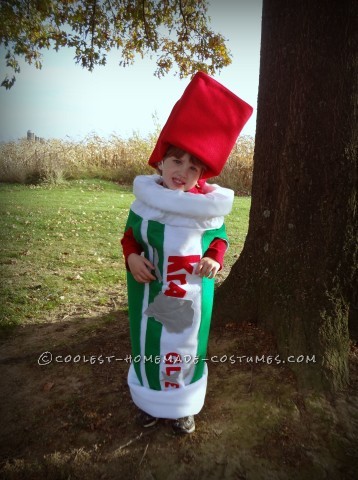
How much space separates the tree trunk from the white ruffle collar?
834mm

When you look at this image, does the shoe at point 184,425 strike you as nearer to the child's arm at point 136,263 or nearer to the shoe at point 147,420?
the shoe at point 147,420

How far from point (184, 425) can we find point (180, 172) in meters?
1.51

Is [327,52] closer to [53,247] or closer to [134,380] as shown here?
[134,380]

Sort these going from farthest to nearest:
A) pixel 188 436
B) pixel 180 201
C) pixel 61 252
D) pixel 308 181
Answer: pixel 61 252 < pixel 308 181 < pixel 188 436 < pixel 180 201

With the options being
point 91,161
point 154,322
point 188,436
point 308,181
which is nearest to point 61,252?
point 154,322

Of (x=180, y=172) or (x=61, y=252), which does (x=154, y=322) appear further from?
(x=61, y=252)

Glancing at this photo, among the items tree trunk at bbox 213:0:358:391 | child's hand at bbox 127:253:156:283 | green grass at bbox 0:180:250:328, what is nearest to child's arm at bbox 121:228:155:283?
child's hand at bbox 127:253:156:283

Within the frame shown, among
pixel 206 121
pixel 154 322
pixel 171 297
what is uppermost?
pixel 206 121

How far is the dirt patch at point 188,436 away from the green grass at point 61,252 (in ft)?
3.62

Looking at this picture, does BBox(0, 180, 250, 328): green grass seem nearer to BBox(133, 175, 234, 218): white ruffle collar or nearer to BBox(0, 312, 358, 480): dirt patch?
BBox(0, 312, 358, 480): dirt patch

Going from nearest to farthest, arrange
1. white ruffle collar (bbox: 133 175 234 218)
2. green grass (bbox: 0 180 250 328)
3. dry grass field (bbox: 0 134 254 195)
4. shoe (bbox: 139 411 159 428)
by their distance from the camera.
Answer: white ruffle collar (bbox: 133 175 234 218)
shoe (bbox: 139 411 159 428)
green grass (bbox: 0 180 250 328)
dry grass field (bbox: 0 134 254 195)

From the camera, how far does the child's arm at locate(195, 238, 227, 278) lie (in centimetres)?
201

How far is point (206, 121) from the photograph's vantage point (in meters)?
1.96

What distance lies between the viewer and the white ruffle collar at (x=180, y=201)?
6.32 ft
